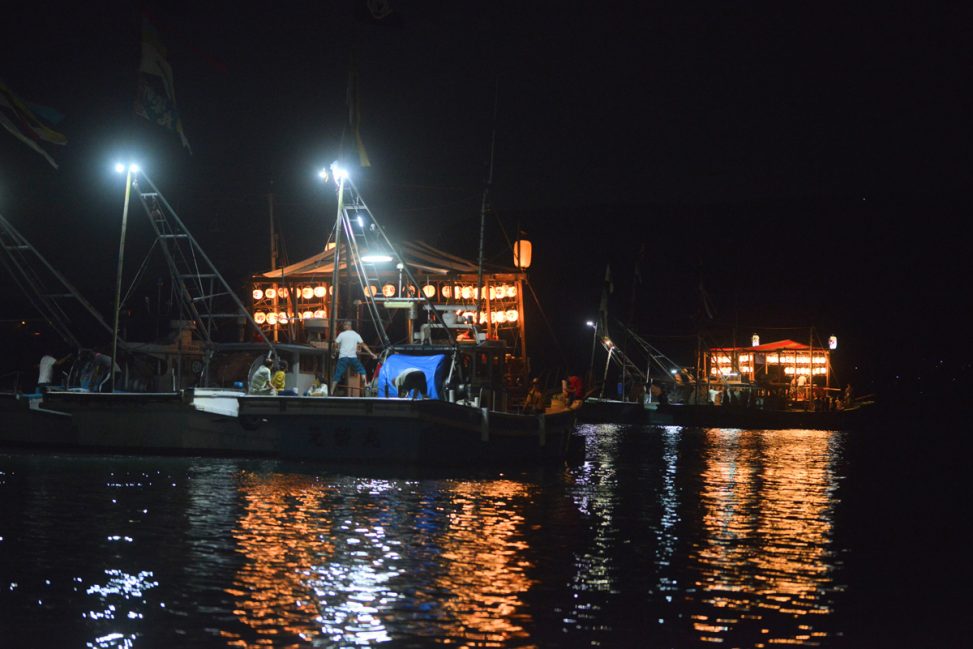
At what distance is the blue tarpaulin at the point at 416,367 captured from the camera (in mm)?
29828

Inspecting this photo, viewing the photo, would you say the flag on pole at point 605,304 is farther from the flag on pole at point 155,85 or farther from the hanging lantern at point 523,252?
the flag on pole at point 155,85

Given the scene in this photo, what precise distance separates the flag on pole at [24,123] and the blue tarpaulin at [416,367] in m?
10.9

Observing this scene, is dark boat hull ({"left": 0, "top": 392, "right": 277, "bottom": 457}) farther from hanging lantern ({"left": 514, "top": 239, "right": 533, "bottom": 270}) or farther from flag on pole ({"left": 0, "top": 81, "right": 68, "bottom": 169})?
hanging lantern ({"left": 514, "top": 239, "right": 533, "bottom": 270})

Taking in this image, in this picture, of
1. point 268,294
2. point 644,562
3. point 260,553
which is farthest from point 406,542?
point 268,294

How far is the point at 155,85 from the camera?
3155 centimetres

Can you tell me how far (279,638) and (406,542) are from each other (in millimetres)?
5890

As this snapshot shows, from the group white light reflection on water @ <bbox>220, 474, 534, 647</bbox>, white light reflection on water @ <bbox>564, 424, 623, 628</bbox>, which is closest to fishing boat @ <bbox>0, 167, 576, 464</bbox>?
white light reflection on water @ <bbox>564, 424, 623, 628</bbox>

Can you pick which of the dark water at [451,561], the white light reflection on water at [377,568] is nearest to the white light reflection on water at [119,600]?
the dark water at [451,561]

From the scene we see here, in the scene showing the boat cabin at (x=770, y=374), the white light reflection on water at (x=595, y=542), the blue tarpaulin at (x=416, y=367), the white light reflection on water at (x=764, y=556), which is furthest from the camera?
the boat cabin at (x=770, y=374)

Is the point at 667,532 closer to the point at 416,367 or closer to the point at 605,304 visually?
the point at 416,367

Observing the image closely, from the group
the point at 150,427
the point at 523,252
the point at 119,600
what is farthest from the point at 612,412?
the point at 119,600

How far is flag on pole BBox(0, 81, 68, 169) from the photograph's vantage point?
27.9 meters

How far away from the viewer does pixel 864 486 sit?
28891mm

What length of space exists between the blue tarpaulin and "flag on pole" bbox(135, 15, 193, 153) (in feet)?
33.5
